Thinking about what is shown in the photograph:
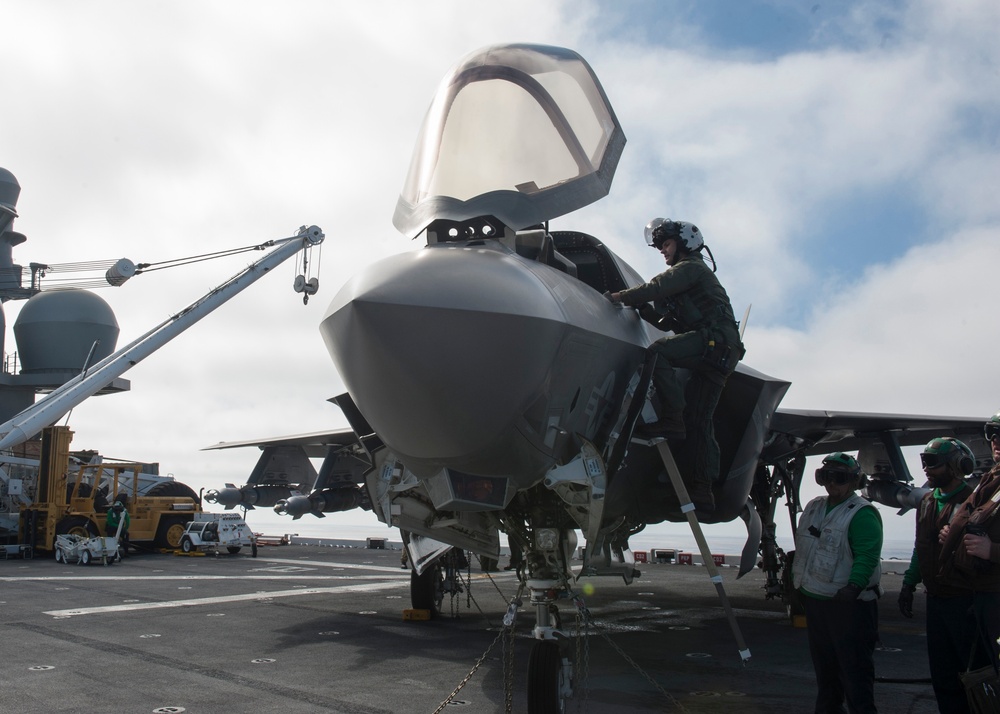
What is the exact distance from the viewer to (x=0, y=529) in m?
25.0

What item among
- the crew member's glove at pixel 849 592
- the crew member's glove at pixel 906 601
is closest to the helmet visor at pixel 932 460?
the crew member's glove at pixel 906 601

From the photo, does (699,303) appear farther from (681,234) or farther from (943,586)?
(943,586)

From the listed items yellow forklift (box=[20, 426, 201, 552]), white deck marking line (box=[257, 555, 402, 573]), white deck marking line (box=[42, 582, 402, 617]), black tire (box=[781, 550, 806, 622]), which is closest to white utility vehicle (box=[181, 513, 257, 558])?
yellow forklift (box=[20, 426, 201, 552])

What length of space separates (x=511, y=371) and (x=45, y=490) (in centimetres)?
2480

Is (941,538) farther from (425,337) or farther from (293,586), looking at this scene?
(293,586)

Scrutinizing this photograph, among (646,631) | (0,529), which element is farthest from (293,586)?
(0,529)

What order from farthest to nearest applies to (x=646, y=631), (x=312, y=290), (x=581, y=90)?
(x=312, y=290) → (x=646, y=631) → (x=581, y=90)

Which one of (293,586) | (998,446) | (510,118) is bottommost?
(293,586)

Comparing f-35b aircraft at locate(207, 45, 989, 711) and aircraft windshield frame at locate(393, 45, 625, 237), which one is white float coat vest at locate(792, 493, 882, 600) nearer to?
f-35b aircraft at locate(207, 45, 989, 711)

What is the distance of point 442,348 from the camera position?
11.3ft

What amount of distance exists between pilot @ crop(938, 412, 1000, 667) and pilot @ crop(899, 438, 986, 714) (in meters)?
0.10

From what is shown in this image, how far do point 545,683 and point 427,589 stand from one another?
5.80m

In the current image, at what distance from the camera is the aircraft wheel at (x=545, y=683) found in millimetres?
4715

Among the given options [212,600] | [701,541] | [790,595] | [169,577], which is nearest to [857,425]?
[790,595]
